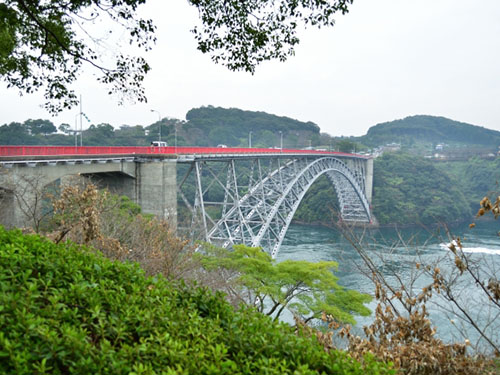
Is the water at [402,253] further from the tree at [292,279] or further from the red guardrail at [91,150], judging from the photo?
the red guardrail at [91,150]

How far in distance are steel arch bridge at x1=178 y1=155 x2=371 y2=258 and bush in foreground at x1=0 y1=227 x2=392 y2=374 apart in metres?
16.2

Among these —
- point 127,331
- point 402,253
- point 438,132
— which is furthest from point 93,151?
point 438,132

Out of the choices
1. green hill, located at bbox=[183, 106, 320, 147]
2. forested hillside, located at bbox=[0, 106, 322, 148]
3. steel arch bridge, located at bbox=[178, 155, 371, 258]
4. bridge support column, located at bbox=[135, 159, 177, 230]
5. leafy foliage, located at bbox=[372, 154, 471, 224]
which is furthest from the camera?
green hill, located at bbox=[183, 106, 320, 147]

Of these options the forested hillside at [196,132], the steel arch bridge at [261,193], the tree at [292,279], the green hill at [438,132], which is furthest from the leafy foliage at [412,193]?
the green hill at [438,132]

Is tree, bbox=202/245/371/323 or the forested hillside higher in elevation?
the forested hillside

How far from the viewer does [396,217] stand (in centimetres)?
5750

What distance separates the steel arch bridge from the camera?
22328 mm

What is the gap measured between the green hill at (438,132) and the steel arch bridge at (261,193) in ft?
276

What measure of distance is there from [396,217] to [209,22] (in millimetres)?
54280

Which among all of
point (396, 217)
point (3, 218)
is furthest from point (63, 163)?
point (396, 217)

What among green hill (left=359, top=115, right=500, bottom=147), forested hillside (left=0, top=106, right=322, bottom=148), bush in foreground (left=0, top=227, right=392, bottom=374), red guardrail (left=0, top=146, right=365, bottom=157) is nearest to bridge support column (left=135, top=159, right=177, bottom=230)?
red guardrail (left=0, top=146, right=365, bottom=157)

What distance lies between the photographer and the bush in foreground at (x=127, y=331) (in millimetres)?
2336

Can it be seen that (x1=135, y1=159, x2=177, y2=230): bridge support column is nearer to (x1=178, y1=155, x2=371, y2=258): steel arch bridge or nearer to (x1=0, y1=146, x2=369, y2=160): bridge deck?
(x1=0, y1=146, x2=369, y2=160): bridge deck

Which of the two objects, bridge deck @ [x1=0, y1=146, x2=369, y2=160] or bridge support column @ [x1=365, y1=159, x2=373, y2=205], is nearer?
bridge deck @ [x1=0, y1=146, x2=369, y2=160]
